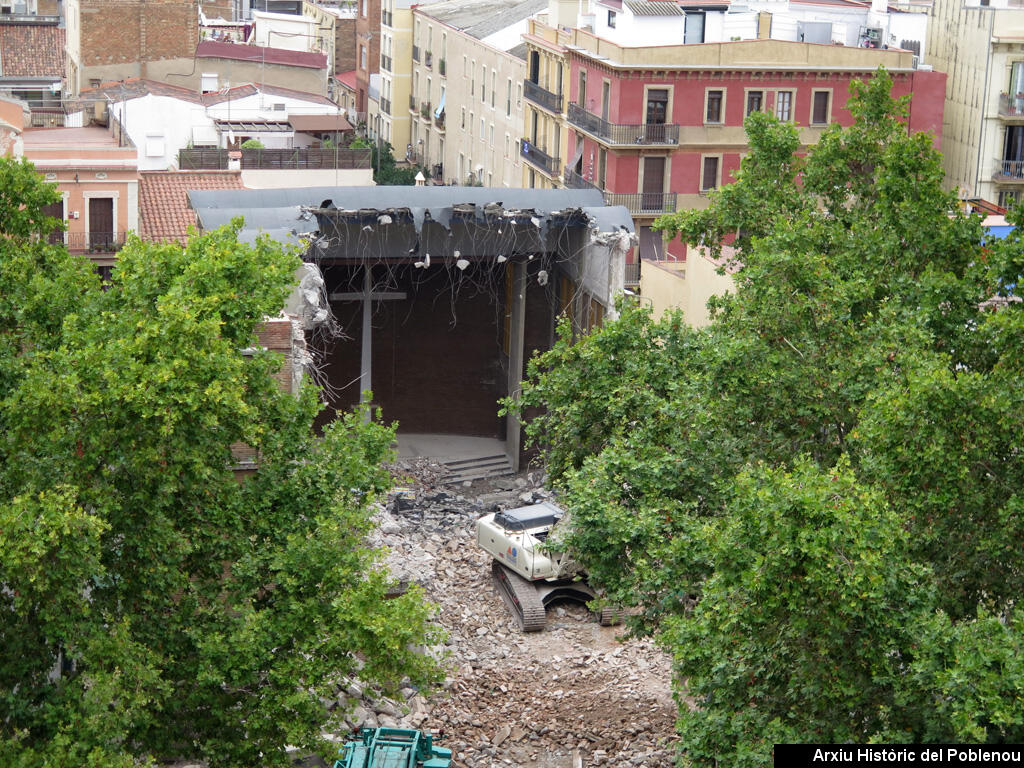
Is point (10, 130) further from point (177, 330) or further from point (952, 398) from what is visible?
point (952, 398)

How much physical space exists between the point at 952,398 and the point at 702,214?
1125 centimetres

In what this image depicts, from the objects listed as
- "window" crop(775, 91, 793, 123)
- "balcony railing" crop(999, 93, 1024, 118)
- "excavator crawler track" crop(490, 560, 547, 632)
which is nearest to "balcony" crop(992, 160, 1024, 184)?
"balcony railing" crop(999, 93, 1024, 118)

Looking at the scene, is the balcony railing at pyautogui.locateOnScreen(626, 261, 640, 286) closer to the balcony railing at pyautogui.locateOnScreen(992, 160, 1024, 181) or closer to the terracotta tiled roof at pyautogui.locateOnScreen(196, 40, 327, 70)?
the balcony railing at pyautogui.locateOnScreen(992, 160, 1024, 181)

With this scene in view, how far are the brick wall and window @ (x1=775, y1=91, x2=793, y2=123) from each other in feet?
107

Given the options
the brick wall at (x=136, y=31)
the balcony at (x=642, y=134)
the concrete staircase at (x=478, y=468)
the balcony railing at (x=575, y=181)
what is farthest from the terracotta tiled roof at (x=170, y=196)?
the brick wall at (x=136, y=31)

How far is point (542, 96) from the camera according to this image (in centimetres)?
5634

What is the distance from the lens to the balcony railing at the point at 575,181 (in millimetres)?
51094

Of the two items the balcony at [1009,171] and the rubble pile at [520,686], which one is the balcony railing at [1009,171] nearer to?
the balcony at [1009,171]

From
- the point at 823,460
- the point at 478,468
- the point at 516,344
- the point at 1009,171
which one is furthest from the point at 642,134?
the point at 823,460

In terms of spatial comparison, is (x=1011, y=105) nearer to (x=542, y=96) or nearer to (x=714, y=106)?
(x=714, y=106)

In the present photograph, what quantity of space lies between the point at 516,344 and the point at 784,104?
54.2 feet

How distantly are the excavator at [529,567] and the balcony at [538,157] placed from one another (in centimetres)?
2814

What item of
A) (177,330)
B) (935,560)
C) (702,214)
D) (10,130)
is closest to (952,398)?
(935,560)

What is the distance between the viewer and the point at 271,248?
19.9 metres
